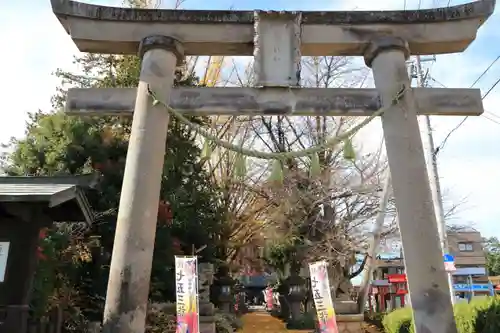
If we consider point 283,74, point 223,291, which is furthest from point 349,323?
point 283,74

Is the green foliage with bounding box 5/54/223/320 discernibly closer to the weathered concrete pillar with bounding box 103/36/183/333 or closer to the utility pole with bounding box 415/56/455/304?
the weathered concrete pillar with bounding box 103/36/183/333

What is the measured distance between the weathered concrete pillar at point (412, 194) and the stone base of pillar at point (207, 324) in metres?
8.27

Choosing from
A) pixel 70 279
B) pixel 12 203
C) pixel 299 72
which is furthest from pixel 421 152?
pixel 70 279

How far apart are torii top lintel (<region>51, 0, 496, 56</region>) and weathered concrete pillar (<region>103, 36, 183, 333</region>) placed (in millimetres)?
333

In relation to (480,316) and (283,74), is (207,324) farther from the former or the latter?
(283,74)

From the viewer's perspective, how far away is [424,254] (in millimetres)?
5219

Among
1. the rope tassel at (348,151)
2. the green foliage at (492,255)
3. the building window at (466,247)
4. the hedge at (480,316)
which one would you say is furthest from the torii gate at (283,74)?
the green foliage at (492,255)

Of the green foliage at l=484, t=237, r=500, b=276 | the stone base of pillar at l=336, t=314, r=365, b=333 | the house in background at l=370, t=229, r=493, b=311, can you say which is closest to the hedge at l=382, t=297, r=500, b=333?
the stone base of pillar at l=336, t=314, r=365, b=333

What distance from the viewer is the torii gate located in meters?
5.39

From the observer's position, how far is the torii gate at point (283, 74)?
5.39 meters

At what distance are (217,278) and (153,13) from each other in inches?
571

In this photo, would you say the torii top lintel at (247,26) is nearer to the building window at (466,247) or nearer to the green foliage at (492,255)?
the building window at (466,247)

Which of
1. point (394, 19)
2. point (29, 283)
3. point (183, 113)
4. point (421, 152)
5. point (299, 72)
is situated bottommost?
point (29, 283)

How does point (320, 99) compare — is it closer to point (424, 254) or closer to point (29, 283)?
point (424, 254)
